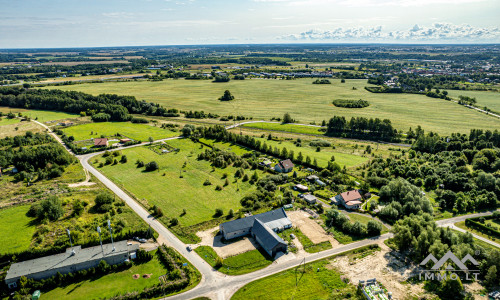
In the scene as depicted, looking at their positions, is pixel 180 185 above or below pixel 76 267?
above

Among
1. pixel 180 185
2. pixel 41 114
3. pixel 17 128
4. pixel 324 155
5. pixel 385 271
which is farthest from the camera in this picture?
pixel 41 114

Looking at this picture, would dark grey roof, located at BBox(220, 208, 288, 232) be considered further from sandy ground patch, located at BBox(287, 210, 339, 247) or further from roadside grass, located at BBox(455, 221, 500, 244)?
roadside grass, located at BBox(455, 221, 500, 244)

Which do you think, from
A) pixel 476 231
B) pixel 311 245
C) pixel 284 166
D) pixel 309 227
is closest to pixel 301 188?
pixel 284 166

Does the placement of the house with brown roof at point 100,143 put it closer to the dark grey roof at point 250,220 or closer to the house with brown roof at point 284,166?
the house with brown roof at point 284,166

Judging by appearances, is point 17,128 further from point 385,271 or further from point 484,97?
point 484,97

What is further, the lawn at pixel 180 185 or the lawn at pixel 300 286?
the lawn at pixel 180 185

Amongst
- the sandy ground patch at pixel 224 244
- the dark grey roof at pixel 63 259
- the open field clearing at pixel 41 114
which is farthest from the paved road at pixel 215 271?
the open field clearing at pixel 41 114
